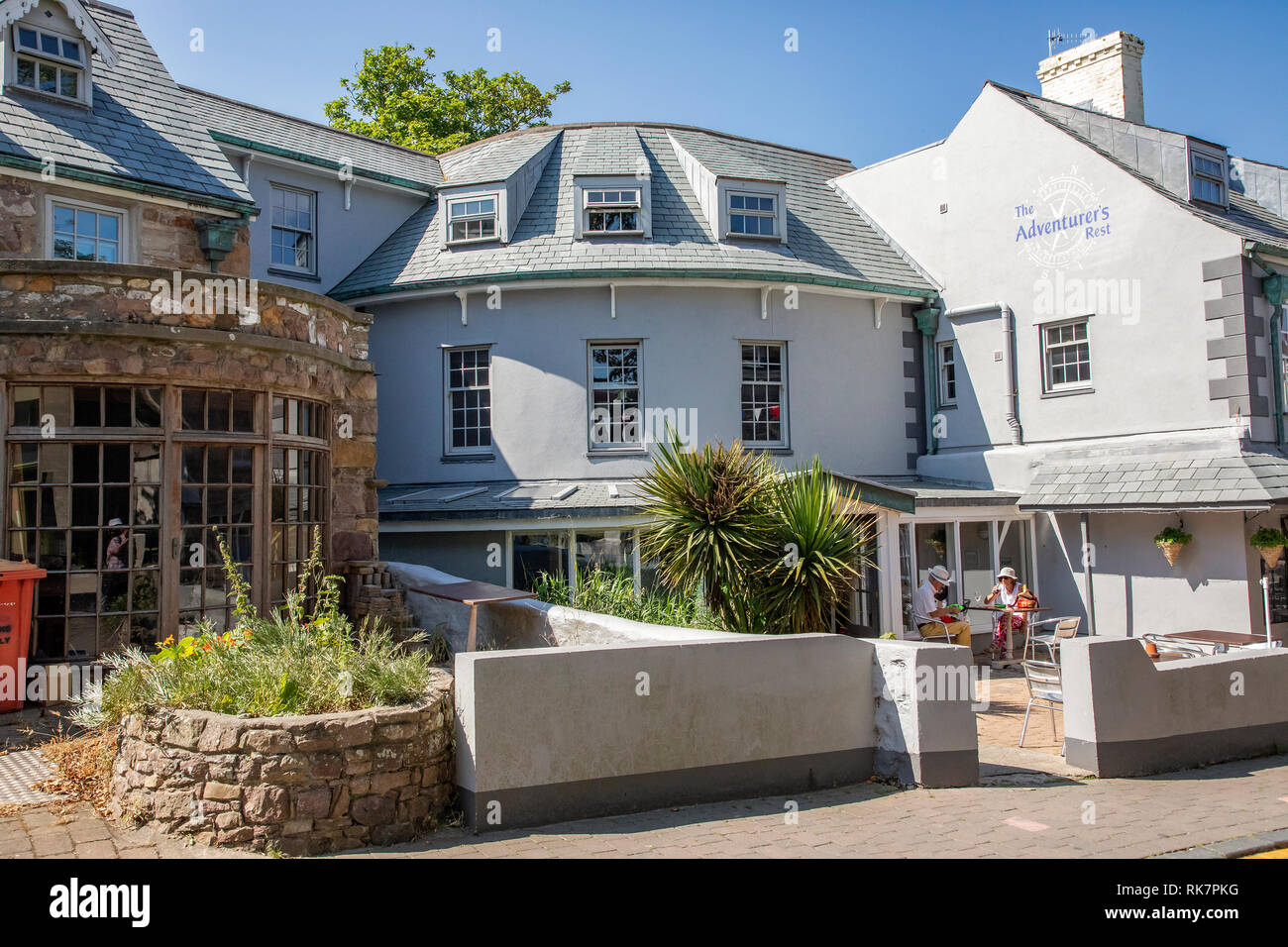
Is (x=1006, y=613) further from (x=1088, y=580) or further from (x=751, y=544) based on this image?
(x=751, y=544)

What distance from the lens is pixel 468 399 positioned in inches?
680

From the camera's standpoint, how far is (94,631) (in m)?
9.20

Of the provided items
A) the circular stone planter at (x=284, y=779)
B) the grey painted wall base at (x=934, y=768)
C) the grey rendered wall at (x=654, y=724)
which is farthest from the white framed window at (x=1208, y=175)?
the circular stone planter at (x=284, y=779)

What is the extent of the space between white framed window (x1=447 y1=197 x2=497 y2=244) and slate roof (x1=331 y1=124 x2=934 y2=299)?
0.92ft

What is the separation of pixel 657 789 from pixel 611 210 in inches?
479

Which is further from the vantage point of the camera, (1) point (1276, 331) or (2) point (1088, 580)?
(2) point (1088, 580)

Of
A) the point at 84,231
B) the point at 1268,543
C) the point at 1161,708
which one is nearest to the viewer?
the point at 1161,708

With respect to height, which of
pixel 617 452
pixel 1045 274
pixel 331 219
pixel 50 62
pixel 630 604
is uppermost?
pixel 50 62

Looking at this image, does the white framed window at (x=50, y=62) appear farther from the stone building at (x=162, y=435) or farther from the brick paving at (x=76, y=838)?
the brick paving at (x=76, y=838)

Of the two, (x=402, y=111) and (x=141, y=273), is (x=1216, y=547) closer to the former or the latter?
(x=141, y=273)

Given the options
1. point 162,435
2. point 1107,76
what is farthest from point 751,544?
Result: point 1107,76

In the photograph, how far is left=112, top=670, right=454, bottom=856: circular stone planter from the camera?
6.25 m

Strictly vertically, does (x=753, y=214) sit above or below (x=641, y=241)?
above

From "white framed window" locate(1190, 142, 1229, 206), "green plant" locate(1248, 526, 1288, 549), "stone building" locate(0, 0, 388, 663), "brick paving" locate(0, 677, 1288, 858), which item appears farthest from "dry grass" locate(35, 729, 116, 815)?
"white framed window" locate(1190, 142, 1229, 206)
